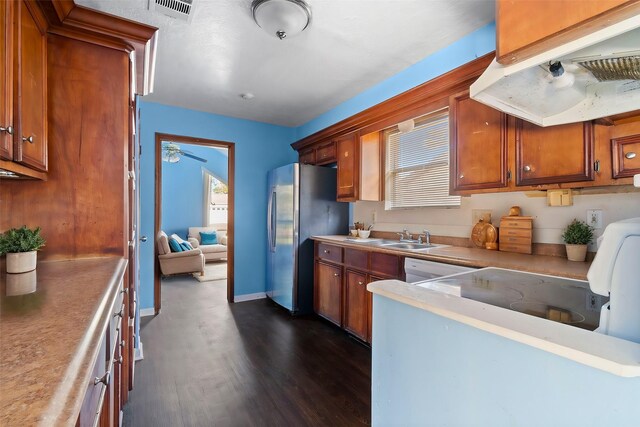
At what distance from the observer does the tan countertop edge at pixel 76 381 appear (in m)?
0.42

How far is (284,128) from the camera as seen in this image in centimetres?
454

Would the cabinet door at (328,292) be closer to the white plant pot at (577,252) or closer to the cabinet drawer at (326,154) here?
the cabinet drawer at (326,154)

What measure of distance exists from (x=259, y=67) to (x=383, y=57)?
43.6 inches

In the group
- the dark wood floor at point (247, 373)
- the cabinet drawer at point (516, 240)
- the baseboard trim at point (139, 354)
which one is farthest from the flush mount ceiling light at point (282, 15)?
the baseboard trim at point (139, 354)

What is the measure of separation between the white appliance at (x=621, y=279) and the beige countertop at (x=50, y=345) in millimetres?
1058

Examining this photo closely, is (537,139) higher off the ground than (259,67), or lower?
lower

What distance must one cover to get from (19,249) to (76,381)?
1.09 metres

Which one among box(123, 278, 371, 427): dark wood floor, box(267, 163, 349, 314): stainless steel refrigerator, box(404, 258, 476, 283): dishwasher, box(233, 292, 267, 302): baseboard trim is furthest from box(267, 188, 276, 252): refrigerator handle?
box(404, 258, 476, 283): dishwasher

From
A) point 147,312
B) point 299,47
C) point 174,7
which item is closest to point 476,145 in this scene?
point 299,47

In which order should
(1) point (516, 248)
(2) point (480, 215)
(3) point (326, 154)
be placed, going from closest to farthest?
(1) point (516, 248) < (2) point (480, 215) < (3) point (326, 154)

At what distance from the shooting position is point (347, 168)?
10.8 ft

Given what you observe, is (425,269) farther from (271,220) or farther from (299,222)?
Answer: (271,220)

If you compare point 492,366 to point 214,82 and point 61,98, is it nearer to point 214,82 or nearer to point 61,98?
point 61,98

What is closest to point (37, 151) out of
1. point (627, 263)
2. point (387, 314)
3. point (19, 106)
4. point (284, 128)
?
point (19, 106)
